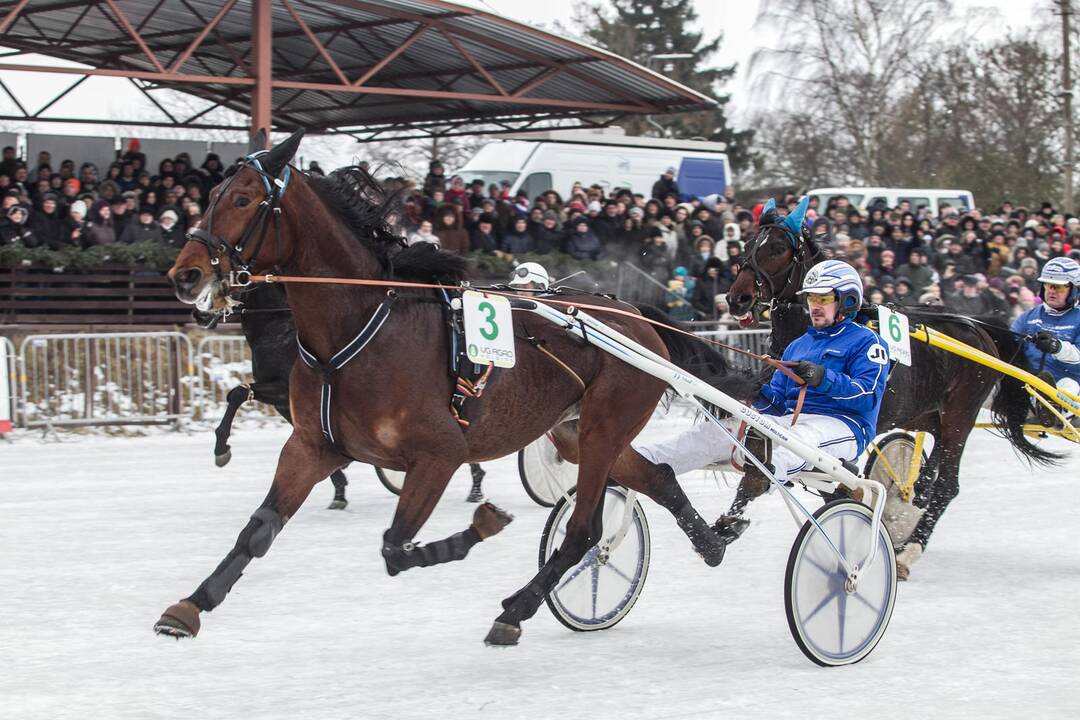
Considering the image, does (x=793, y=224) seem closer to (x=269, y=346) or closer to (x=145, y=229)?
(x=269, y=346)

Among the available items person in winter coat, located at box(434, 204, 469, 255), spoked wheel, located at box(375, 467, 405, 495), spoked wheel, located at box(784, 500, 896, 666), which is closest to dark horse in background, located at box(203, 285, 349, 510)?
spoked wheel, located at box(375, 467, 405, 495)

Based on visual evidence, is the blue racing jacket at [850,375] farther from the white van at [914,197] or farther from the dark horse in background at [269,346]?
the white van at [914,197]

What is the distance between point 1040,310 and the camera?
812cm

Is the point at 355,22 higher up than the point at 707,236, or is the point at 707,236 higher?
the point at 355,22

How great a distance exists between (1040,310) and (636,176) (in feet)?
36.2

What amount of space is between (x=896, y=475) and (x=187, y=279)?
4.43m

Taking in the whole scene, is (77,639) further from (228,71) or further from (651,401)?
(228,71)

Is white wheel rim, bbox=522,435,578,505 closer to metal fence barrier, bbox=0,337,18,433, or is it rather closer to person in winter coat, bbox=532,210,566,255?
metal fence barrier, bbox=0,337,18,433

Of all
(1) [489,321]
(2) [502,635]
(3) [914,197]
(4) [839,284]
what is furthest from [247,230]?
(3) [914,197]

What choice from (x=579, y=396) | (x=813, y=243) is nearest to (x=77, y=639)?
(x=579, y=396)

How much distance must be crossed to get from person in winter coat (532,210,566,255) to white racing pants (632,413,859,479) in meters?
9.40

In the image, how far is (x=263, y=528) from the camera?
4.77 meters

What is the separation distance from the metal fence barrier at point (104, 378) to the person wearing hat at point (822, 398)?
7.71 m

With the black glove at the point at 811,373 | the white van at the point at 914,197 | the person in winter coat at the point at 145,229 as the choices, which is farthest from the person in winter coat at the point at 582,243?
the black glove at the point at 811,373
